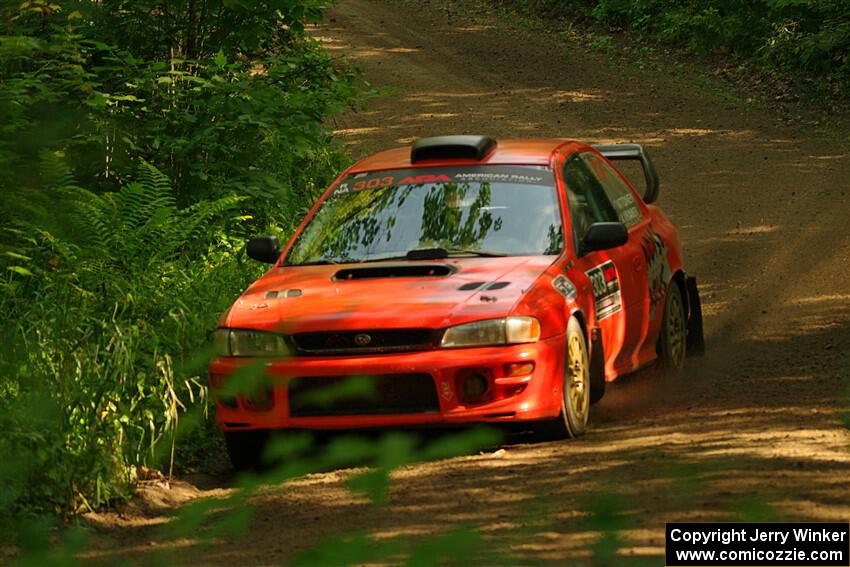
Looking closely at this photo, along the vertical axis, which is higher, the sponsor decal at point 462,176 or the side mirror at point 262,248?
the sponsor decal at point 462,176

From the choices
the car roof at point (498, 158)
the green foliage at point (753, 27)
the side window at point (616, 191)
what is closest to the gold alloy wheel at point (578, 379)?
the car roof at point (498, 158)

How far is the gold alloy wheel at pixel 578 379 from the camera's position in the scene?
23.5ft

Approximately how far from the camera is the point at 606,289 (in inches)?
313

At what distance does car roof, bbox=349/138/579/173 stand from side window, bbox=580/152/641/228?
0.29 m

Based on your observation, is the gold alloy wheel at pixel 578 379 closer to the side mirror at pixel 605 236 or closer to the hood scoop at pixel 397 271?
the side mirror at pixel 605 236

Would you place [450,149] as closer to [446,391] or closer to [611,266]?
[611,266]

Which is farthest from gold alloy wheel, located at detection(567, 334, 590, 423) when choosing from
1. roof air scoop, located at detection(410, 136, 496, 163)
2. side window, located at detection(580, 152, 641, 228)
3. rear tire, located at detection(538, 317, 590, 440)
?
side window, located at detection(580, 152, 641, 228)

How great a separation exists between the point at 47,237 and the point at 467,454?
918 mm

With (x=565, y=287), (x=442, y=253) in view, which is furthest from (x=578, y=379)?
(x=442, y=253)

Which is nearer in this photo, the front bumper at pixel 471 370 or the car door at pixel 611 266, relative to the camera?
the front bumper at pixel 471 370

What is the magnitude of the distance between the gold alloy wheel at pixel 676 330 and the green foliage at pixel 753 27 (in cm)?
1388

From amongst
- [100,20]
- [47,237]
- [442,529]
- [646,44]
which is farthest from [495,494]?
[646,44]

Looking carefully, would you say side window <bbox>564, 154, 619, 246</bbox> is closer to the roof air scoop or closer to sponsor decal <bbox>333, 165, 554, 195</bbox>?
sponsor decal <bbox>333, 165, 554, 195</bbox>

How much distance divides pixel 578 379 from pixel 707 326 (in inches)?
175
